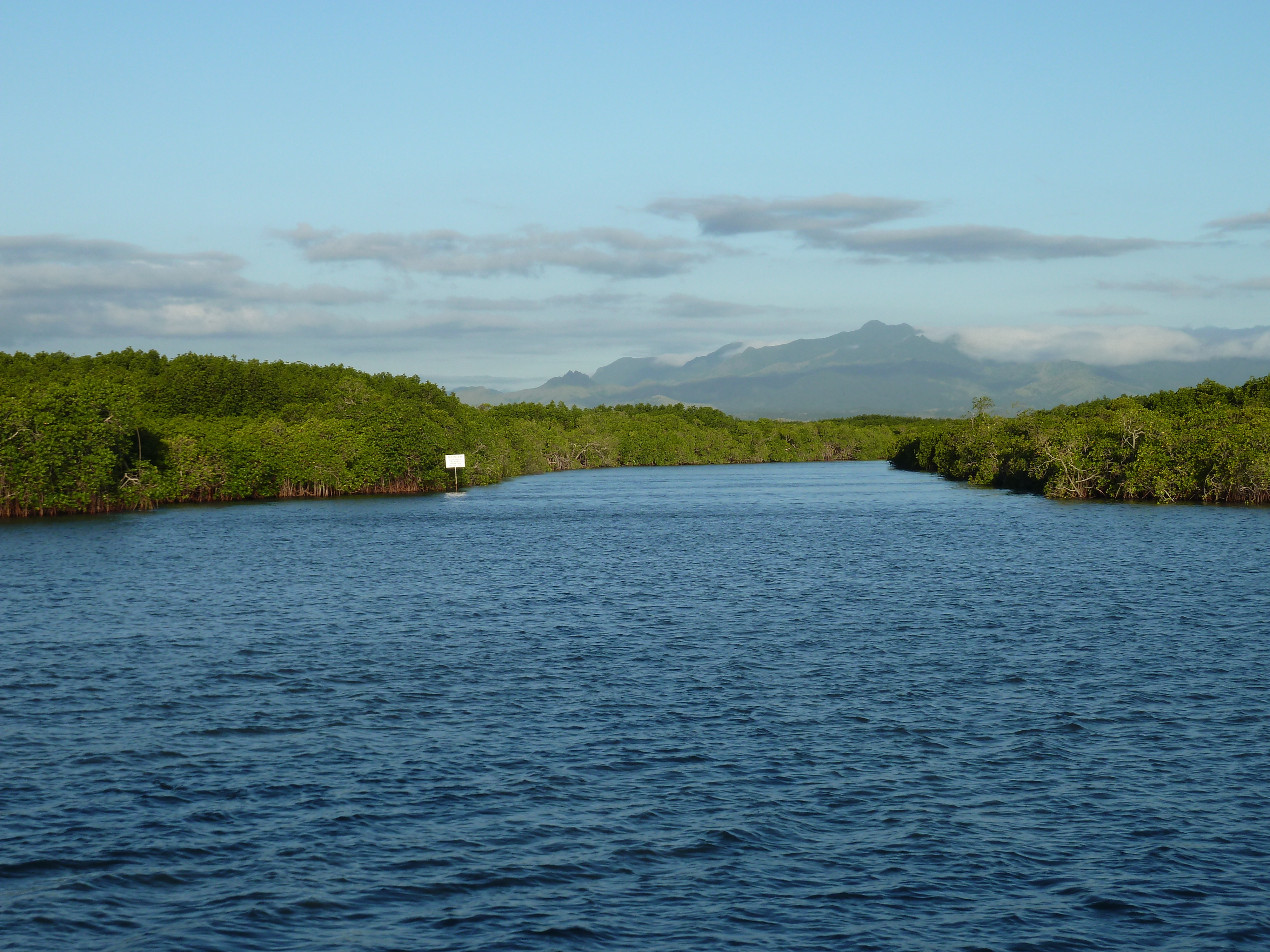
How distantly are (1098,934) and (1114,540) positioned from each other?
57.4 meters

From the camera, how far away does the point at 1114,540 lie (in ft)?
218

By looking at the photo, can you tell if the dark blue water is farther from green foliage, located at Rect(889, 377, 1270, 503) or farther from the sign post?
the sign post

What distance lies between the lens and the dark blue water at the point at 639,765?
49.1 ft

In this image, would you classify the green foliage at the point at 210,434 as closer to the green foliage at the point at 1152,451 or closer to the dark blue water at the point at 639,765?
the dark blue water at the point at 639,765

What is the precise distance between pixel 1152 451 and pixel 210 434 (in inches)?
3982

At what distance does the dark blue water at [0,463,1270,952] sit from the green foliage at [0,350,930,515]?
47560 millimetres

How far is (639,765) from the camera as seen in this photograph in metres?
21.3

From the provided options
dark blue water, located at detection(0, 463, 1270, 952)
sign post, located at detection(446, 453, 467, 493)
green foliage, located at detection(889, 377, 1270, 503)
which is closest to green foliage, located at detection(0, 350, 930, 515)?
sign post, located at detection(446, 453, 467, 493)

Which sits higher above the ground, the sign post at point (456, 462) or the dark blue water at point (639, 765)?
the sign post at point (456, 462)

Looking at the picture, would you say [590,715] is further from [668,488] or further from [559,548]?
[668,488]

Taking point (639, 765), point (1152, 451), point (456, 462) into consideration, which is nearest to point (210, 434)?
point (456, 462)

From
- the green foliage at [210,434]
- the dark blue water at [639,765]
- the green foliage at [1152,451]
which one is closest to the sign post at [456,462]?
the green foliage at [210,434]

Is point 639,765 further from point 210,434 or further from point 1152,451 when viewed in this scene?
point 210,434

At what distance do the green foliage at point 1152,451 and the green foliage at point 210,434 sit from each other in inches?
3015
